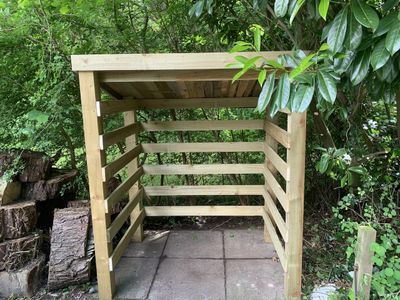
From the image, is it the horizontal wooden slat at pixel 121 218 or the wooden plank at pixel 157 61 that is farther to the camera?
the horizontal wooden slat at pixel 121 218

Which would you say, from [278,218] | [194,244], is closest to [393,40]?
[278,218]

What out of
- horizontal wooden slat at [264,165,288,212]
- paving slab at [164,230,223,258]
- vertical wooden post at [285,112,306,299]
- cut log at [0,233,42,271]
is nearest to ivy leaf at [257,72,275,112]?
vertical wooden post at [285,112,306,299]

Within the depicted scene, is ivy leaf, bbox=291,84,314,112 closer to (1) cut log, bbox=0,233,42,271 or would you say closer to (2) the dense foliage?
(2) the dense foliage

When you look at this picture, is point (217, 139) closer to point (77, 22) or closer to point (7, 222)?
point (77, 22)

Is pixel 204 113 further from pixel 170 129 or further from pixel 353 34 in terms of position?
pixel 353 34

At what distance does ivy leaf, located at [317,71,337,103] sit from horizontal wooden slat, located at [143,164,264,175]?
1.96m

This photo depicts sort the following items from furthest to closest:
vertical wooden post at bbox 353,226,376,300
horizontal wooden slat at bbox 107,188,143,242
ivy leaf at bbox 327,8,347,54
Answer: horizontal wooden slat at bbox 107,188,143,242, vertical wooden post at bbox 353,226,376,300, ivy leaf at bbox 327,8,347,54

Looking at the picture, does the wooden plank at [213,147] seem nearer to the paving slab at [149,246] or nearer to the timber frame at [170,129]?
the timber frame at [170,129]

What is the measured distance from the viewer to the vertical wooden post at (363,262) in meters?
1.52

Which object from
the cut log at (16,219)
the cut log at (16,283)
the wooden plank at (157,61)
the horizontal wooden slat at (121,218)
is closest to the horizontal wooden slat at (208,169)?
the horizontal wooden slat at (121,218)

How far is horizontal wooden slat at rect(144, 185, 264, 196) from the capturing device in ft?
10.2

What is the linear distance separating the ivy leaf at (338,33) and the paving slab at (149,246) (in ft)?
7.81

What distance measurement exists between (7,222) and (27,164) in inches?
19.5

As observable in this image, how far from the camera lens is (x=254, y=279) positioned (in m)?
2.39
